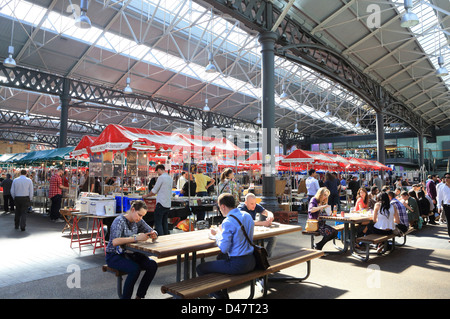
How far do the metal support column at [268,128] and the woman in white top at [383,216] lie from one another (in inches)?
142

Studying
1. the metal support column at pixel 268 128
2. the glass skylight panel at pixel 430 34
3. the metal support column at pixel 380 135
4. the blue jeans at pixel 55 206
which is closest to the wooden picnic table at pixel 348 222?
the metal support column at pixel 268 128

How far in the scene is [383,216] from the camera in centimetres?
599

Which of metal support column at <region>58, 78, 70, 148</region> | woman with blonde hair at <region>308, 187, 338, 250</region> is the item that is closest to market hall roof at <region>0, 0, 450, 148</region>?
metal support column at <region>58, 78, 70, 148</region>

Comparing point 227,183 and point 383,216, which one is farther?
point 227,183

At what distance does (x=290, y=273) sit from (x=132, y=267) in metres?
2.49

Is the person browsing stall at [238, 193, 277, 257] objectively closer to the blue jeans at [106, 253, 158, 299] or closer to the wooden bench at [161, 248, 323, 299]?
the wooden bench at [161, 248, 323, 299]

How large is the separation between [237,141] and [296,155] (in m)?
16.7

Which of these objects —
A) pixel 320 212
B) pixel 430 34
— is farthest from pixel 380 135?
pixel 320 212

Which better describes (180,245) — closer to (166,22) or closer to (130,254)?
(130,254)

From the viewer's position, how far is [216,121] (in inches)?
1060

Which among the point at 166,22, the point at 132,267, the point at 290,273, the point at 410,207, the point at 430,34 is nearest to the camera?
the point at 132,267

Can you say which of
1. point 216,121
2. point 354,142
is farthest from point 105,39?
point 354,142

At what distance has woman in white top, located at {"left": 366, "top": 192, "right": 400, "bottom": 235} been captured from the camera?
589 centimetres

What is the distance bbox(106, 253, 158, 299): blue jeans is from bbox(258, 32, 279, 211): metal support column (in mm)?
5986
